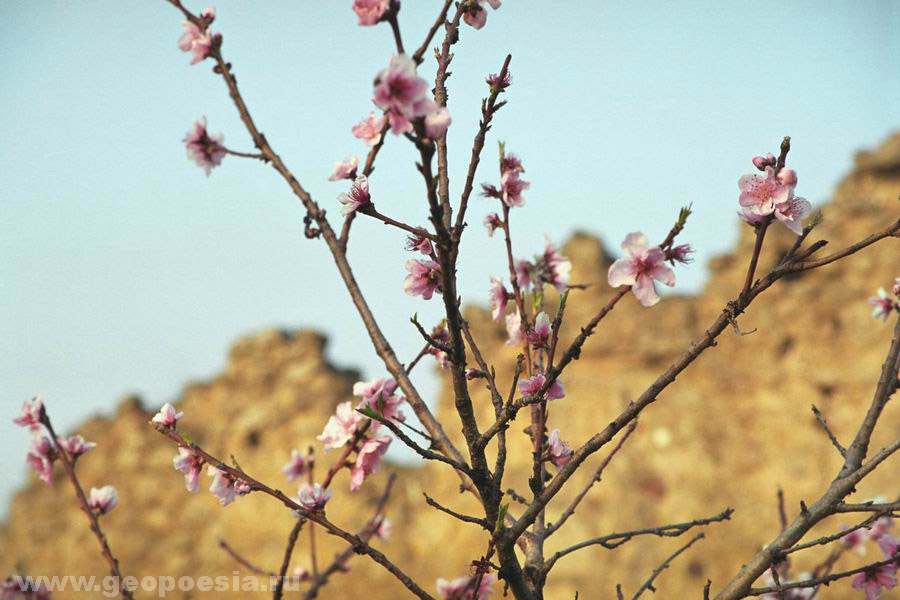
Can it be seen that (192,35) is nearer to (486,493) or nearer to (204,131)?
(204,131)

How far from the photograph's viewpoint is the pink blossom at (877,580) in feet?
6.29

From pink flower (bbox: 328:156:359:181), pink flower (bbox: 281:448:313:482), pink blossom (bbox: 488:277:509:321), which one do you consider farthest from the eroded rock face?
pink flower (bbox: 328:156:359:181)

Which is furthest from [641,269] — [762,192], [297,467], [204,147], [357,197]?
[297,467]

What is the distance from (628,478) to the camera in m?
9.97

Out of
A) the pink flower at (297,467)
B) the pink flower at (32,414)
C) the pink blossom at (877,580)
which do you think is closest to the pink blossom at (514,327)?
the pink blossom at (877,580)

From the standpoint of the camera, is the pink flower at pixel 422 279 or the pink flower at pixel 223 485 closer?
the pink flower at pixel 422 279

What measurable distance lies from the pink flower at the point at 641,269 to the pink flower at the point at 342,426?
2.53 feet

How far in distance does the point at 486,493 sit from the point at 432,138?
751 millimetres

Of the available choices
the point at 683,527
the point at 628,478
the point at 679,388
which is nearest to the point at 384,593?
the point at 628,478

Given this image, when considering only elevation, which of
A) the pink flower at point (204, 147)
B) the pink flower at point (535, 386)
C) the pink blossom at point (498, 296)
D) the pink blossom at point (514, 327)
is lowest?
the pink flower at point (535, 386)

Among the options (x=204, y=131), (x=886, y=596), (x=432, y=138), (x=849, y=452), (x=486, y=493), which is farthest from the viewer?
(x=886, y=596)

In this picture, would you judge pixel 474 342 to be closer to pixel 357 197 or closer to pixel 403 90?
pixel 357 197

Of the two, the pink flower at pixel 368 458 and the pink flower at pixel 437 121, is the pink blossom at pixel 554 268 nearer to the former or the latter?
the pink flower at pixel 368 458

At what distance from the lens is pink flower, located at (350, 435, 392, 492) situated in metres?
1.83
